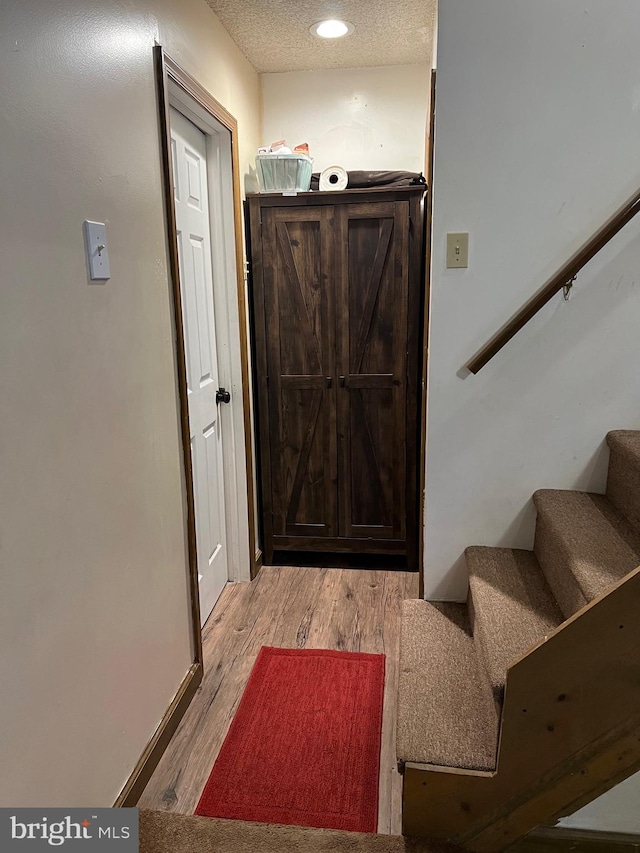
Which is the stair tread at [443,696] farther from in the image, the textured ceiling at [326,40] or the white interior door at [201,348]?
the textured ceiling at [326,40]

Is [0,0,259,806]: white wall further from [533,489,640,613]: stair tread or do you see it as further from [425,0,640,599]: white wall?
[533,489,640,613]: stair tread

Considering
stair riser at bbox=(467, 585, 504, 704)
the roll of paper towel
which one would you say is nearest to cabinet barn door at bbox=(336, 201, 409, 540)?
the roll of paper towel

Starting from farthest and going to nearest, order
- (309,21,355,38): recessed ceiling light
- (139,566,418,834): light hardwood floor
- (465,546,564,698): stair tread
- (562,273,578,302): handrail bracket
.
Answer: (309,21,355,38): recessed ceiling light
(562,273,578,302): handrail bracket
(139,566,418,834): light hardwood floor
(465,546,564,698): stair tread

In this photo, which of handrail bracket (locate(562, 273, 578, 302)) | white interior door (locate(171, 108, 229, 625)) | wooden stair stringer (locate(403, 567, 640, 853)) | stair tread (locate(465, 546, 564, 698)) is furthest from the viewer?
white interior door (locate(171, 108, 229, 625))

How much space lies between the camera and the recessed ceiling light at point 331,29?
2.43 m

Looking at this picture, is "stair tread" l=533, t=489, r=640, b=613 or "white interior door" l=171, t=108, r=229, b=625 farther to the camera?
"white interior door" l=171, t=108, r=229, b=625

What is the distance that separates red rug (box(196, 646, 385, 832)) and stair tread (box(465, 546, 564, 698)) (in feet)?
1.58

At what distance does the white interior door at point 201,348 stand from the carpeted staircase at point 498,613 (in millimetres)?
909

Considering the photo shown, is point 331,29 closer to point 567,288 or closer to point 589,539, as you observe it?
point 567,288

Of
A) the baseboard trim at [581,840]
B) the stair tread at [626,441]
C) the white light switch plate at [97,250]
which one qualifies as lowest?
the baseboard trim at [581,840]

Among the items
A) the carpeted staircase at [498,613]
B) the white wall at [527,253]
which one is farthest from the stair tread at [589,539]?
the white wall at [527,253]

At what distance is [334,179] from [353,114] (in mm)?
521

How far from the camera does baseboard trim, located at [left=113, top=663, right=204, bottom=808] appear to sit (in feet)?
5.25

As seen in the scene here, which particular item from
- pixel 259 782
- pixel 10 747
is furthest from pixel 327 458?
pixel 10 747
